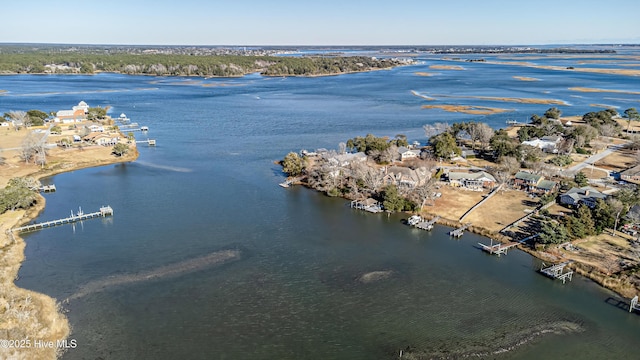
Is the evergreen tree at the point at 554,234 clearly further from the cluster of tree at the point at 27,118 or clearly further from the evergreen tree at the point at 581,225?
the cluster of tree at the point at 27,118

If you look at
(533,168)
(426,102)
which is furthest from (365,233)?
(426,102)

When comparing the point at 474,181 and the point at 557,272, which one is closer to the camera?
the point at 557,272

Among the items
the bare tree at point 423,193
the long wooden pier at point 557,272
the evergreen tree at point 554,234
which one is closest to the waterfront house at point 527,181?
the bare tree at point 423,193

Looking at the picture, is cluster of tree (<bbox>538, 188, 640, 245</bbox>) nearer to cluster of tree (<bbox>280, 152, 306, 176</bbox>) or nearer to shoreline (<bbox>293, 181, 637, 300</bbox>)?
shoreline (<bbox>293, 181, 637, 300</bbox>)

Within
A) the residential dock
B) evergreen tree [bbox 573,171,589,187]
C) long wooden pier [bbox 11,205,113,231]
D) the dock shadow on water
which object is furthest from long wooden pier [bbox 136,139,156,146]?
evergreen tree [bbox 573,171,589,187]

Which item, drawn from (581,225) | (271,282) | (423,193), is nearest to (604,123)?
(581,225)

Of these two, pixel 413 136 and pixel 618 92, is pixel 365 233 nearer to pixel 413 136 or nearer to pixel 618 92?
pixel 413 136

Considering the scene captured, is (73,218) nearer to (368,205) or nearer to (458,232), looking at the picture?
(368,205)
